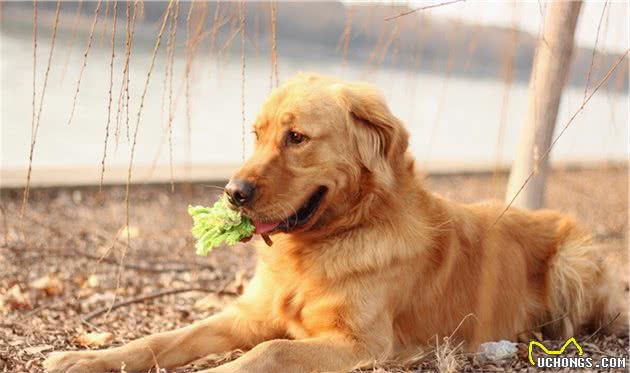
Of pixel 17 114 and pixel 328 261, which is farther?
pixel 17 114

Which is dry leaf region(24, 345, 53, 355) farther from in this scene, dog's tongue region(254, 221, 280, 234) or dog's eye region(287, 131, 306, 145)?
dog's eye region(287, 131, 306, 145)

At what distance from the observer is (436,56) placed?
237 inches

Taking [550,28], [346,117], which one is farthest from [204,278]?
[550,28]

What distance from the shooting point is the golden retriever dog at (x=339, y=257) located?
3146mm

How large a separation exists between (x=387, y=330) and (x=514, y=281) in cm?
100

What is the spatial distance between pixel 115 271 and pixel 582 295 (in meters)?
3.17

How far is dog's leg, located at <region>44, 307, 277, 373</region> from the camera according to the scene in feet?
10.1

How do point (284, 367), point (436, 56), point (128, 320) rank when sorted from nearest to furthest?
1. point (284, 367)
2. point (128, 320)
3. point (436, 56)

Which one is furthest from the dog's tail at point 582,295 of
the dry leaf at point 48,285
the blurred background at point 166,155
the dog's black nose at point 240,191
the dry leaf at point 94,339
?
the dry leaf at point 48,285

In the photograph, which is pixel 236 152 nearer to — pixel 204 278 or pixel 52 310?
pixel 204 278

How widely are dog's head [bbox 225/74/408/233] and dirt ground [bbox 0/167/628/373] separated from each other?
0.74 meters

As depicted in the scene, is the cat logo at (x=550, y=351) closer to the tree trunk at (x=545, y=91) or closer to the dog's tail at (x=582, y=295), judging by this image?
the dog's tail at (x=582, y=295)

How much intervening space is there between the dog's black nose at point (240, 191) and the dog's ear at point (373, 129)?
560mm

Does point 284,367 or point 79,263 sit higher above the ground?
point 284,367
